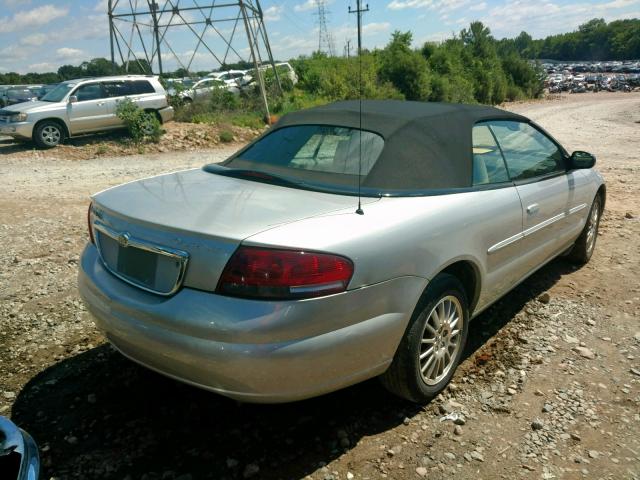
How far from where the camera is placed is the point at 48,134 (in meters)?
14.5

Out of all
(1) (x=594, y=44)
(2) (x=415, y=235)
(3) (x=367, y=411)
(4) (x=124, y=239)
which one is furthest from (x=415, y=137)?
(1) (x=594, y=44)

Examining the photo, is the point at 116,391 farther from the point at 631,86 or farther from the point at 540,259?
the point at 631,86

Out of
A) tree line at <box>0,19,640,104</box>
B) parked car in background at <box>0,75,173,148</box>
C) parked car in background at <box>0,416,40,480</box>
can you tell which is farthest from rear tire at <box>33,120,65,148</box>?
parked car in background at <box>0,416,40,480</box>

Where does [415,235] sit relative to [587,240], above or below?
above

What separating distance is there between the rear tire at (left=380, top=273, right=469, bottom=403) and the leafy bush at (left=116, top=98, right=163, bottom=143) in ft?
45.2

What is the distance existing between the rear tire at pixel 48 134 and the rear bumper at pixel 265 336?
1357 cm

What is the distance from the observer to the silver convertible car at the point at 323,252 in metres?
2.28

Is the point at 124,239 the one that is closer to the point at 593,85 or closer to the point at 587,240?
the point at 587,240

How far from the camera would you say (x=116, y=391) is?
10.3 feet

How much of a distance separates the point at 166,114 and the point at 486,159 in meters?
14.6

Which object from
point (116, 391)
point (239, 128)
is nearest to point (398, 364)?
point (116, 391)

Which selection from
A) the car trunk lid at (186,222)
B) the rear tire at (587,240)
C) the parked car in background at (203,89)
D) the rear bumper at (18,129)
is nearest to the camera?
the car trunk lid at (186,222)

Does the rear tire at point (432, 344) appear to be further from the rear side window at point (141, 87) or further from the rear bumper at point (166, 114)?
the rear side window at point (141, 87)

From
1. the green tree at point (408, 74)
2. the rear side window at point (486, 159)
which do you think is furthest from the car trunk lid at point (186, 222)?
the green tree at point (408, 74)
